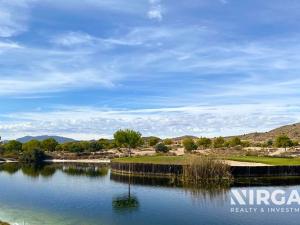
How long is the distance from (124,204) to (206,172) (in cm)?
1388

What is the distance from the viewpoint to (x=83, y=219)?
28.0 meters

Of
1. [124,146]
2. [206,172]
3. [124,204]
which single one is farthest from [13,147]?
[124,204]

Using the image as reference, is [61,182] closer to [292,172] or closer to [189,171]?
[189,171]

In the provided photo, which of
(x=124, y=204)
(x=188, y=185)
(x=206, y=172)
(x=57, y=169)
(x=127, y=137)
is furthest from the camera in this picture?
(x=127, y=137)

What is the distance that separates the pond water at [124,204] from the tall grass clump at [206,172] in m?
Result: 2.28

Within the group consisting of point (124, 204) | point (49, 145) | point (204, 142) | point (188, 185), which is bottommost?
point (124, 204)

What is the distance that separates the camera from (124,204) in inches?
1337

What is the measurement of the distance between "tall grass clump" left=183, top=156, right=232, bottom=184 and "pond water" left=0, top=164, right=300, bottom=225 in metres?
2.28

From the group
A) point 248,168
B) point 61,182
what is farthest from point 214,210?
point 61,182

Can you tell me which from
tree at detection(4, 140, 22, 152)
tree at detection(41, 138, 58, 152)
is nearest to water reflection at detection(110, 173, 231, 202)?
tree at detection(41, 138, 58, 152)

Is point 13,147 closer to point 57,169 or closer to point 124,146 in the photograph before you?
point 124,146

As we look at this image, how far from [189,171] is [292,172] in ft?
45.4

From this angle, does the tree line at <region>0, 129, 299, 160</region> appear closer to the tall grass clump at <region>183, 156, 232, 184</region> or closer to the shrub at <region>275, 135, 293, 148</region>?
the shrub at <region>275, 135, 293, 148</region>

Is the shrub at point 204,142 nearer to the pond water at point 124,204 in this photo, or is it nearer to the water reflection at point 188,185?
the water reflection at point 188,185
